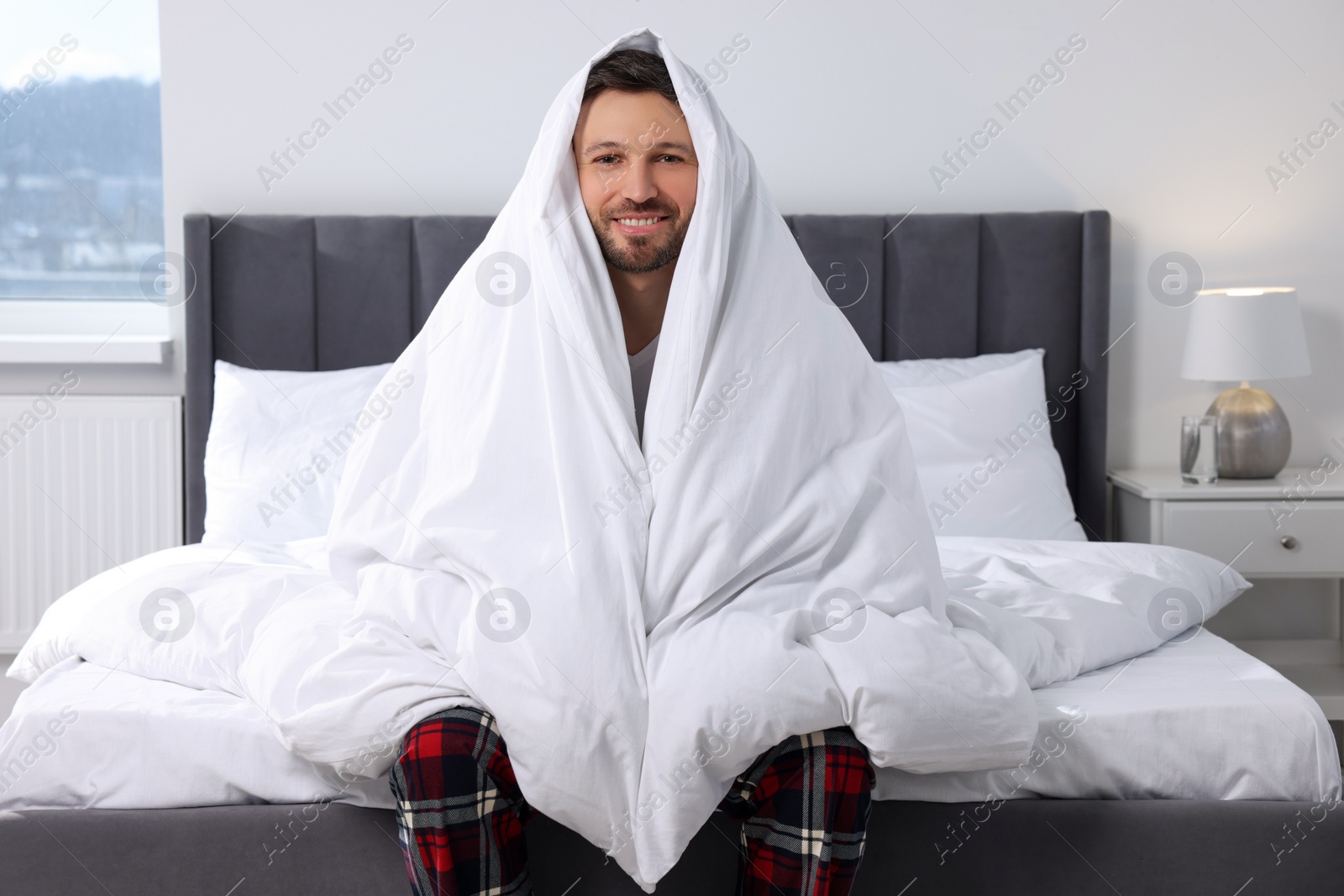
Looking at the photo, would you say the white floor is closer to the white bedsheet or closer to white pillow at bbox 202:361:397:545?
white pillow at bbox 202:361:397:545

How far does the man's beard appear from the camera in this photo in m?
1.54

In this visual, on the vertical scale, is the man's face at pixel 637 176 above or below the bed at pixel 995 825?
above

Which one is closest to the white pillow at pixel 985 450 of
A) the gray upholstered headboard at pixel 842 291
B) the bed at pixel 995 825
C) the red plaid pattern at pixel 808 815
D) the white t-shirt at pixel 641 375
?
the gray upholstered headboard at pixel 842 291

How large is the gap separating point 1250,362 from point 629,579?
179cm

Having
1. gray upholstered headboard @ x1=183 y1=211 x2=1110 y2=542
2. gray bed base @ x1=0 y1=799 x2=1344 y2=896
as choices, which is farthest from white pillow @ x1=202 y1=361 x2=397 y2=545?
gray bed base @ x1=0 y1=799 x2=1344 y2=896

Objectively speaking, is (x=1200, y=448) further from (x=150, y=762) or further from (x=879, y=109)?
(x=150, y=762)

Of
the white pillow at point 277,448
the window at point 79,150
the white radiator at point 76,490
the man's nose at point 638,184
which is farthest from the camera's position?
the window at point 79,150

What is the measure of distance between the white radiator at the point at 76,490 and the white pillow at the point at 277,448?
25cm

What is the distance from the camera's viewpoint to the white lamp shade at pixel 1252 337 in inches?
93.9

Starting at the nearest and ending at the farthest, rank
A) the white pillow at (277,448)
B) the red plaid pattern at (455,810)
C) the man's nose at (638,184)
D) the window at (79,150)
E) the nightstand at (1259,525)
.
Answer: the red plaid pattern at (455,810) < the man's nose at (638,184) < the white pillow at (277,448) < the nightstand at (1259,525) < the window at (79,150)

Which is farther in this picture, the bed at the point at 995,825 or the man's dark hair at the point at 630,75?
the man's dark hair at the point at 630,75

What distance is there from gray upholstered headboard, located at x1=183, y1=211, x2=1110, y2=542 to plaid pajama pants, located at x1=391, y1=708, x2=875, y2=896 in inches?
60.7

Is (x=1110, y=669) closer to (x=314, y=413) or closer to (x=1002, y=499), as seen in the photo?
(x=1002, y=499)

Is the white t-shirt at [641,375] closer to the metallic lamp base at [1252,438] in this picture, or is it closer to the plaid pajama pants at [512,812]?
the plaid pajama pants at [512,812]
